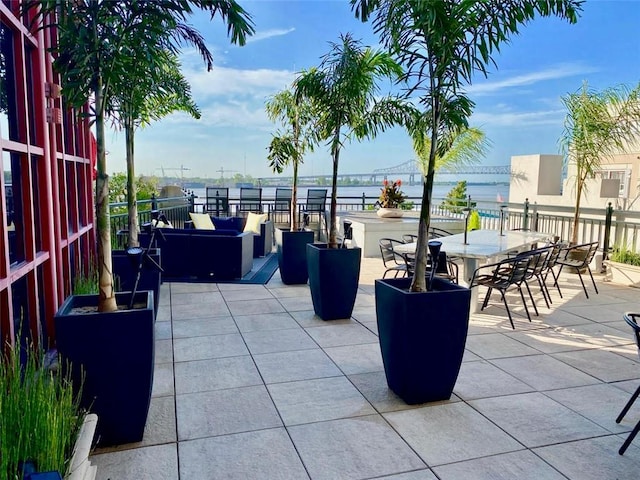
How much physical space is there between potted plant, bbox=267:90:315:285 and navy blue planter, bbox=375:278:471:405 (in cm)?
316

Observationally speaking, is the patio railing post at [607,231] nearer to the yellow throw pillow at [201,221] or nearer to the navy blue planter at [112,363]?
the yellow throw pillow at [201,221]

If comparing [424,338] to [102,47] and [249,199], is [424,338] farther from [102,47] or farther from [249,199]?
[249,199]

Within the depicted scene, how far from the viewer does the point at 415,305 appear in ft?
8.52

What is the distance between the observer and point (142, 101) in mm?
4152

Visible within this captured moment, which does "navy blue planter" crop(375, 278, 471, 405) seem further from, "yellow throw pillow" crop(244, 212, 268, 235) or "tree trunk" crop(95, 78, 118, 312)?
"yellow throw pillow" crop(244, 212, 268, 235)

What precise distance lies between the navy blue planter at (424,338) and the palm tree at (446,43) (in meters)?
0.20

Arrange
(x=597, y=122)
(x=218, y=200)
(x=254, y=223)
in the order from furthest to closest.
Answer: (x=218, y=200)
(x=254, y=223)
(x=597, y=122)

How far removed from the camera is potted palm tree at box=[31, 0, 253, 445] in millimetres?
2143

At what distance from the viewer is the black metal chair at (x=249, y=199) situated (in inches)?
440

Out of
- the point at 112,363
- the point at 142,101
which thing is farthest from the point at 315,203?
the point at 112,363

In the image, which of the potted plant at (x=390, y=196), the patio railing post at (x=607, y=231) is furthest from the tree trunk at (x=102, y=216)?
the potted plant at (x=390, y=196)

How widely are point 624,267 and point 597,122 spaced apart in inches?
83.5

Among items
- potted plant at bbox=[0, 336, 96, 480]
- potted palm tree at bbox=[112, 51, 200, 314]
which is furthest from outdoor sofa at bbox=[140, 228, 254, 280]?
potted plant at bbox=[0, 336, 96, 480]

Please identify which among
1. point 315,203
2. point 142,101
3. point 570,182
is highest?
point 142,101
